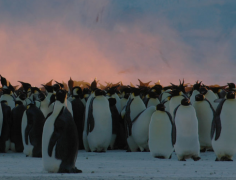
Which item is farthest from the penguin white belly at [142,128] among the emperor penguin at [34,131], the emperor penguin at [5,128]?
the emperor penguin at [5,128]

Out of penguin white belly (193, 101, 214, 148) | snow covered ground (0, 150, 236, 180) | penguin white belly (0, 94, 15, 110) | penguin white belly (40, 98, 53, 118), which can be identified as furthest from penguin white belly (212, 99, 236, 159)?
penguin white belly (0, 94, 15, 110)

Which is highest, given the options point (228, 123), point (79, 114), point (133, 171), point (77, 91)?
point (77, 91)

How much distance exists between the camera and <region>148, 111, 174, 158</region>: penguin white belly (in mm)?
8398

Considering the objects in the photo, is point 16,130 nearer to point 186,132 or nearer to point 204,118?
point 186,132

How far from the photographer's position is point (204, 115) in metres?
9.38

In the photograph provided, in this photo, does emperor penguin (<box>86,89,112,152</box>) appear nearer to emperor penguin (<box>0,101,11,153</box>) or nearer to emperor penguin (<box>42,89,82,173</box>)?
emperor penguin (<box>0,101,11,153</box>)

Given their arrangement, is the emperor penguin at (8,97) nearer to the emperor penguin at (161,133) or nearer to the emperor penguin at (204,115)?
the emperor penguin at (161,133)

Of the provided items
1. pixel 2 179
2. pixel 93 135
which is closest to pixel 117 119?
pixel 93 135

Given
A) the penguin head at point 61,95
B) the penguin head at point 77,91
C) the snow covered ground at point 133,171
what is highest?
the penguin head at point 77,91

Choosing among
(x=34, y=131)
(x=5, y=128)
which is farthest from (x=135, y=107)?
(x=5, y=128)

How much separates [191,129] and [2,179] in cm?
387

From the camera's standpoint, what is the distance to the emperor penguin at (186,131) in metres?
7.95

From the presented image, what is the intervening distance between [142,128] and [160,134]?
141 cm

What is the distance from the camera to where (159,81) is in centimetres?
1619
